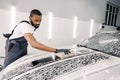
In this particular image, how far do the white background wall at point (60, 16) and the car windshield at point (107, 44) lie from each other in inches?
69.9

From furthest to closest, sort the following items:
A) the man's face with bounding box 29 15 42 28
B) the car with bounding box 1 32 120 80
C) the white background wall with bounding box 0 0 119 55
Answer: the white background wall with bounding box 0 0 119 55
the man's face with bounding box 29 15 42 28
the car with bounding box 1 32 120 80

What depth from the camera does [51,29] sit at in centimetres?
600

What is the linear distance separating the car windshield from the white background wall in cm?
178

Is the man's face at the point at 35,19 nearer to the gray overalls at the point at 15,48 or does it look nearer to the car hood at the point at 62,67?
the gray overalls at the point at 15,48

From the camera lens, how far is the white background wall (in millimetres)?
4680

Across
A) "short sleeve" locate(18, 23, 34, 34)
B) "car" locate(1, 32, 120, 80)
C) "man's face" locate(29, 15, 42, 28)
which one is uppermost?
"man's face" locate(29, 15, 42, 28)

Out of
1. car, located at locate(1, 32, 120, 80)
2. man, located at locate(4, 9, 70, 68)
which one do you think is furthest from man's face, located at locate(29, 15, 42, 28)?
car, located at locate(1, 32, 120, 80)

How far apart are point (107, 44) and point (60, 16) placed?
4.02m

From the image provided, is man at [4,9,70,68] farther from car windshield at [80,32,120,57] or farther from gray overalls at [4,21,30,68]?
car windshield at [80,32,120,57]

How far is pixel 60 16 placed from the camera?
20.7 feet

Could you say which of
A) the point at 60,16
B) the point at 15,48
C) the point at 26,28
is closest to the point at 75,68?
the point at 26,28

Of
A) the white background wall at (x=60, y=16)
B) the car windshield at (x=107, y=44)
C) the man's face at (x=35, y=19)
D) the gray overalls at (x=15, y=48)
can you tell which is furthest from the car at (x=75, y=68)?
the white background wall at (x=60, y=16)

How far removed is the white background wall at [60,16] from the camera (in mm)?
4680

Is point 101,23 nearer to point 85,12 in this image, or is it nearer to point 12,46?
point 85,12
